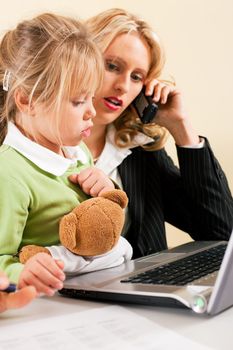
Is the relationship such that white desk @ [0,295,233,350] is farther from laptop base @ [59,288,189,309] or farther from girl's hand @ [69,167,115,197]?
girl's hand @ [69,167,115,197]

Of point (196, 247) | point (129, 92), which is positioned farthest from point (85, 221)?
point (129, 92)

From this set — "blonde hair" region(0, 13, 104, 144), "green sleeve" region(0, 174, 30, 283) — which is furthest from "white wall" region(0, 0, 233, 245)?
"green sleeve" region(0, 174, 30, 283)

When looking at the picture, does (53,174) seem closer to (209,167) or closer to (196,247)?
(196,247)

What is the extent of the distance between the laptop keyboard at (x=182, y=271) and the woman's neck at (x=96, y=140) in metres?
0.43

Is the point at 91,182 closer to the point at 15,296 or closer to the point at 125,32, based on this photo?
the point at 15,296

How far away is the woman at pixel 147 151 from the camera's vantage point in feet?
4.02

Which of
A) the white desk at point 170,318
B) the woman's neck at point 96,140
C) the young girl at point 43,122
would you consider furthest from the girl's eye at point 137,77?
the white desk at point 170,318

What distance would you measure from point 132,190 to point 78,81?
46 centimetres

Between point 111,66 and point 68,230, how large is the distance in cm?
58

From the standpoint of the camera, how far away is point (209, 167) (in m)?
1.28

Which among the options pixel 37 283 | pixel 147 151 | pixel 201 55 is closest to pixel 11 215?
pixel 37 283

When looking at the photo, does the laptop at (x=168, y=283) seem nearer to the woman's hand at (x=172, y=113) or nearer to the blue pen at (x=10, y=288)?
the blue pen at (x=10, y=288)

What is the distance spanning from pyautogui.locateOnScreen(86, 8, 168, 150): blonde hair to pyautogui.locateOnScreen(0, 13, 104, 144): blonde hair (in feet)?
0.95

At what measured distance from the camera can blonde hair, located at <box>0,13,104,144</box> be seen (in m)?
0.84
